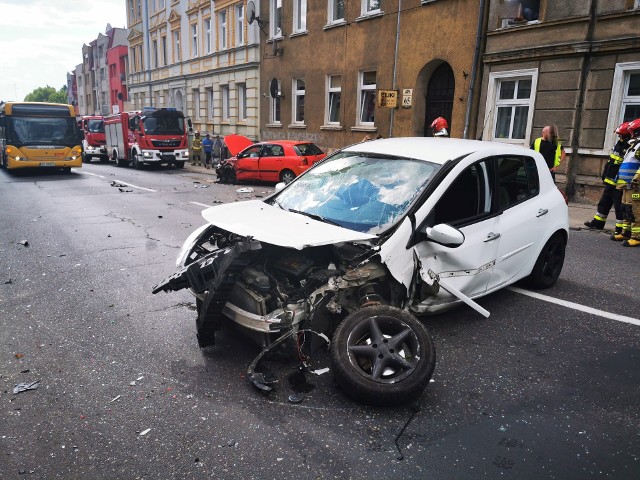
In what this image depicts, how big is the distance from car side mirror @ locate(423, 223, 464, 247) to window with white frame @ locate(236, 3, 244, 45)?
85.2 feet

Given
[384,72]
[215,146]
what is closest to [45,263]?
[384,72]

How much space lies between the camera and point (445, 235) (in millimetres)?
3611

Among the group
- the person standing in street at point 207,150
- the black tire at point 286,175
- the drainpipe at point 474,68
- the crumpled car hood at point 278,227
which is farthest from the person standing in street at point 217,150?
the crumpled car hood at point 278,227

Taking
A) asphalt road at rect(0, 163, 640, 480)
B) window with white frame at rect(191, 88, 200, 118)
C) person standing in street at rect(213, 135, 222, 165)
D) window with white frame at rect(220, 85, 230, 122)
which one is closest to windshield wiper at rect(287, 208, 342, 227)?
asphalt road at rect(0, 163, 640, 480)

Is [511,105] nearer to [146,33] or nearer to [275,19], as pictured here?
[275,19]

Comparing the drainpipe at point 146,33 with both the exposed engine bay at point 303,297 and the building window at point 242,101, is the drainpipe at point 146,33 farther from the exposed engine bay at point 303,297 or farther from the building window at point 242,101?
the exposed engine bay at point 303,297

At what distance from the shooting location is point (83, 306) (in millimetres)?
4930

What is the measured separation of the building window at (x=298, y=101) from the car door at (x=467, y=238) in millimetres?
19401

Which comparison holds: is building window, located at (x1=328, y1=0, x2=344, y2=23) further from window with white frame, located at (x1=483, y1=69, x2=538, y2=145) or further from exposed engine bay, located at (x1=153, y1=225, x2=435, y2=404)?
exposed engine bay, located at (x1=153, y1=225, x2=435, y2=404)

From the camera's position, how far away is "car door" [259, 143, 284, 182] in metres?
16.1

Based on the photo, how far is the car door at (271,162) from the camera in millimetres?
16125

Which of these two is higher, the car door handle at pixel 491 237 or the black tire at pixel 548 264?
the car door handle at pixel 491 237

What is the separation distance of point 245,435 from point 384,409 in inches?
34.7

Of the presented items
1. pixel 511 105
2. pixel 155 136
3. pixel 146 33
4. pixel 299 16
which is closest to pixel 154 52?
pixel 146 33
